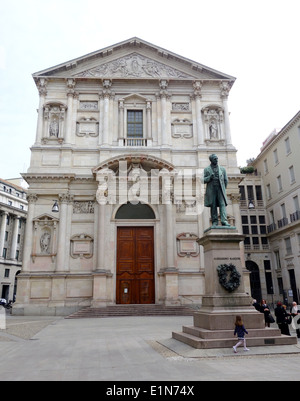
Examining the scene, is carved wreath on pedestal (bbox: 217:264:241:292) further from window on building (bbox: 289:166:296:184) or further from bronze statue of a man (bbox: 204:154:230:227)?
window on building (bbox: 289:166:296:184)

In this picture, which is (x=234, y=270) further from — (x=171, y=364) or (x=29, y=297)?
(x=29, y=297)

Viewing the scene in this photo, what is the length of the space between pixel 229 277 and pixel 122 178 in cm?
1683

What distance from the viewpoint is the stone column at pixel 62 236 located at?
25391 mm

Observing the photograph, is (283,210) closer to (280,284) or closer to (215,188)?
(280,284)

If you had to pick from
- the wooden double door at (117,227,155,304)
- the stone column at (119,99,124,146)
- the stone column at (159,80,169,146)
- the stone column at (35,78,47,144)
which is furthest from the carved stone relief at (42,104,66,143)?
the wooden double door at (117,227,155,304)

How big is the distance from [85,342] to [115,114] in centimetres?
2195

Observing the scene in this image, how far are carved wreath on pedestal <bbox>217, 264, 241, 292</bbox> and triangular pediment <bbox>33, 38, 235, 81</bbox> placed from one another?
77.1 ft

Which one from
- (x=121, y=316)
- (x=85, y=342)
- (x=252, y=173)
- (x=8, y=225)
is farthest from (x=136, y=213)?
(x=8, y=225)

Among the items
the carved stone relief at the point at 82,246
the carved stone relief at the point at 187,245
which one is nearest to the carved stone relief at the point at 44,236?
the carved stone relief at the point at 82,246

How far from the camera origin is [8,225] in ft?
197

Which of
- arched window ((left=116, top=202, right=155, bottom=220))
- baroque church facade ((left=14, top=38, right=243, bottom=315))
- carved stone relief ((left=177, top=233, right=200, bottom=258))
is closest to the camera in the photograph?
baroque church facade ((left=14, top=38, right=243, bottom=315))

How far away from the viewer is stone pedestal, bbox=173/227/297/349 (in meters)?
9.68

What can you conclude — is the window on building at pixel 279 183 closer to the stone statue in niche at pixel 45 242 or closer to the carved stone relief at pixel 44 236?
the carved stone relief at pixel 44 236

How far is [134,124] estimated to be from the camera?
3023 centimetres
